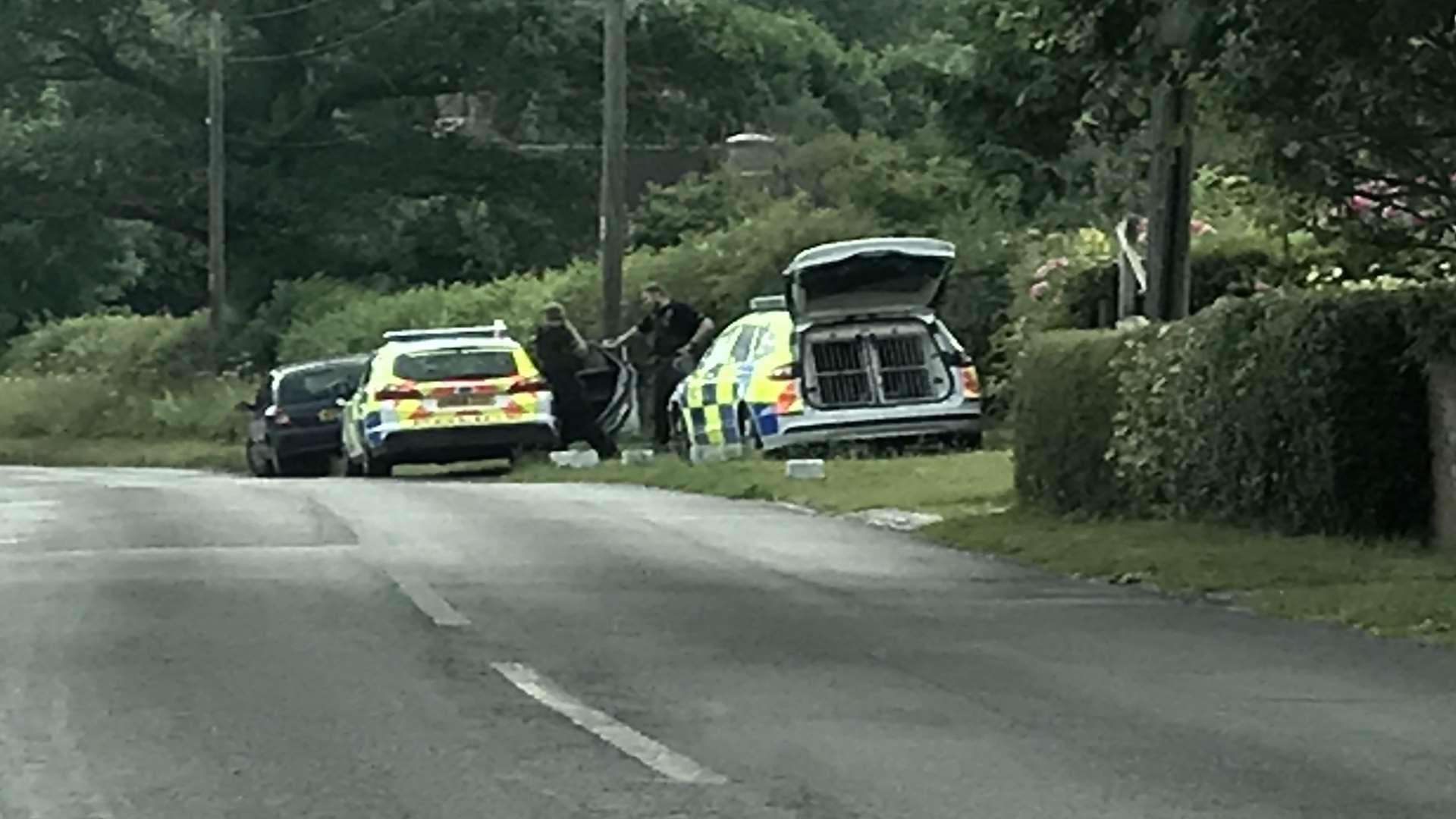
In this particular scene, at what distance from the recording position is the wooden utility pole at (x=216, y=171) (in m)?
49.0

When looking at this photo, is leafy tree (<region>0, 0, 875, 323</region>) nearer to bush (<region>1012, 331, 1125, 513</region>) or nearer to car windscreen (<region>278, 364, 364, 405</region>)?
car windscreen (<region>278, 364, 364, 405</region>)

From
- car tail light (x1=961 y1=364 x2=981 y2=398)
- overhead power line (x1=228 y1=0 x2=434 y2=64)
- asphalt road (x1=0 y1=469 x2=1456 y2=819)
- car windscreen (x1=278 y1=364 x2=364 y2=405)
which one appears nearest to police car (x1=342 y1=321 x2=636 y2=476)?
car windscreen (x1=278 y1=364 x2=364 y2=405)

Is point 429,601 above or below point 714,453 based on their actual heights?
above

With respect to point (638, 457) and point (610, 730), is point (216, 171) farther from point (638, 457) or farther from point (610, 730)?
point (610, 730)

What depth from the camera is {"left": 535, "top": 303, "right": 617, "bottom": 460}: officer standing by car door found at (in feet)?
97.9

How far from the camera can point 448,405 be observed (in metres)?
29.0

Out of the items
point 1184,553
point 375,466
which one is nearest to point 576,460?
point 375,466

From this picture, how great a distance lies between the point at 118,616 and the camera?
13016mm

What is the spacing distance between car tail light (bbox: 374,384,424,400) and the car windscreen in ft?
13.5

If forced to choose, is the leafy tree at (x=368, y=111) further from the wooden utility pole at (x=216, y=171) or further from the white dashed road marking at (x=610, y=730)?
the white dashed road marking at (x=610, y=730)

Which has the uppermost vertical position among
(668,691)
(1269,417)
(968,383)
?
(1269,417)

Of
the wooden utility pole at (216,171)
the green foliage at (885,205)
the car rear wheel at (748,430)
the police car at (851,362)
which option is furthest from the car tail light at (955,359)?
the wooden utility pole at (216,171)

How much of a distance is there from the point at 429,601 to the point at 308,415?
20.1m

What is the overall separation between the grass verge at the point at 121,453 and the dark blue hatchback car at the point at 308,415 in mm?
7323
